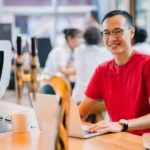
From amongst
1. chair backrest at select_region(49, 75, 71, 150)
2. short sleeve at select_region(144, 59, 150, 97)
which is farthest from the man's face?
chair backrest at select_region(49, 75, 71, 150)

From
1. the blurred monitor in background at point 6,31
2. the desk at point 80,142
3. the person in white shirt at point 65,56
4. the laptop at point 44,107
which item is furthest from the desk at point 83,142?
the person in white shirt at point 65,56

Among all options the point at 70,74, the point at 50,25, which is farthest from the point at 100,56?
the point at 50,25

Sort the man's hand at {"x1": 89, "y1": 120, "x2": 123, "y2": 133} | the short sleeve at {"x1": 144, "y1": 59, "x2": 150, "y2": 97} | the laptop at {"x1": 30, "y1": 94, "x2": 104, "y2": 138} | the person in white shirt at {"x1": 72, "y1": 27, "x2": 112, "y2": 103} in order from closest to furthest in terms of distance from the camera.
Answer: the laptop at {"x1": 30, "y1": 94, "x2": 104, "y2": 138}, the man's hand at {"x1": 89, "y1": 120, "x2": 123, "y2": 133}, the short sleeve at {"x1": 144, "y1": 59, "x2": 150, "y2": 97}, the person in white shirt at {"x1": 72, "y1": 27, "x2": 112, "y2": 103}

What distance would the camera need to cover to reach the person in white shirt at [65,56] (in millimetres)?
5234

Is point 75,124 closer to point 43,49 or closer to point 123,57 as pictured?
point 123,57

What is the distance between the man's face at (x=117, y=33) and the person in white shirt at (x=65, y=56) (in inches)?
108

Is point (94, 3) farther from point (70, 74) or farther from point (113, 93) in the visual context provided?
point (113, 93)

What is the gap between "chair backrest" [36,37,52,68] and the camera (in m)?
6.00

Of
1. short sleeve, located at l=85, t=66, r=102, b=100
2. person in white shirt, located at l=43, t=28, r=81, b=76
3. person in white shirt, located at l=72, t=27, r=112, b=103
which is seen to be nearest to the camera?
short sleeve, located at l=85, t=66, r=102, b=100

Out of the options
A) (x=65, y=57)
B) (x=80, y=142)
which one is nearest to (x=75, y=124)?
(x=80, y=142)

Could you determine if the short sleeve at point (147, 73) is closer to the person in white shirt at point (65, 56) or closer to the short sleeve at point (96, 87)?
the short sleeve at point (96, 87)

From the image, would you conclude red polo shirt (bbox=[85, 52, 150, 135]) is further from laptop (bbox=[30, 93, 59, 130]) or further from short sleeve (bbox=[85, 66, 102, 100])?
laptop (bbox=[30, 93, 59, 130])

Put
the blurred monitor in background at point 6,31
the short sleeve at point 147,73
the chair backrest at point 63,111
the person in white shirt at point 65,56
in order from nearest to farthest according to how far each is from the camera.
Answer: the chair backrest at point 63,111 → the short sleeve at point 147,73 → the blurred monitor in background at point 6,31 → the person in white shirt at point 65,56

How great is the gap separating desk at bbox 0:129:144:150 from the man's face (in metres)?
0.56
